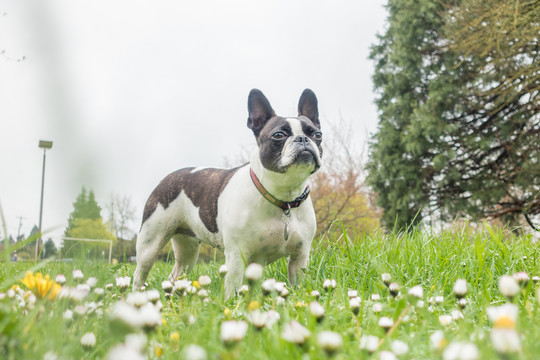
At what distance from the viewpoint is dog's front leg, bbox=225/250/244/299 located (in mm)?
3369

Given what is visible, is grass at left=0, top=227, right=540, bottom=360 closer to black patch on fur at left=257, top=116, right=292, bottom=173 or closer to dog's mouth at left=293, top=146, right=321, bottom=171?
dog's mouth at left=293, top=146, right=321, bottom=171

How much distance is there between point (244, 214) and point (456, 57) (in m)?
15.0

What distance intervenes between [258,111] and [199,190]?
995 millimetres

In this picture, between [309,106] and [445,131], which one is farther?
[445,131]

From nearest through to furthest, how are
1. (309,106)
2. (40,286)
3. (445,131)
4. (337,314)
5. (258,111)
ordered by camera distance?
(40,286)
(337,314)
(258,111)
(309,106)
(445,131)

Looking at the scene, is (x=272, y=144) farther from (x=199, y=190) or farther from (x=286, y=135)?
(x=199, y=190)

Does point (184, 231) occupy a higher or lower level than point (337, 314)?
lower

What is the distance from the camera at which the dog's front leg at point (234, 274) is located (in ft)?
11.1

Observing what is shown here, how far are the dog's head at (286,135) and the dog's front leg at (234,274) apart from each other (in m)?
0.76

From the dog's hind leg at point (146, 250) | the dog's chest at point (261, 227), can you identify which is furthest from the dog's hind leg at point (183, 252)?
the dog's chest at point (261, 227)

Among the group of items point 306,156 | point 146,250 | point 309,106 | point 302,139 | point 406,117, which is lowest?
point 146,250

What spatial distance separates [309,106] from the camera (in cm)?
418

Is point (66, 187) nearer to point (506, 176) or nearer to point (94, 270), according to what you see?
point (94, 270)

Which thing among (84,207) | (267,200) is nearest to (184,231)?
(267,200)
